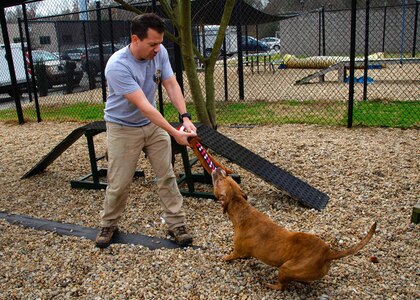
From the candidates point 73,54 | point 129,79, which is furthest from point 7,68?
point 129,79

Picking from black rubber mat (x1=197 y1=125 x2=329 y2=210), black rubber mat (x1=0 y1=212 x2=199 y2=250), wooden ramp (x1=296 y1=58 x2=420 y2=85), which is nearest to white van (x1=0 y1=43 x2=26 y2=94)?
wooden ramp (x1=296 y1=58 x2=420 y2=85)

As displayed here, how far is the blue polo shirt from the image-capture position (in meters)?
3.10

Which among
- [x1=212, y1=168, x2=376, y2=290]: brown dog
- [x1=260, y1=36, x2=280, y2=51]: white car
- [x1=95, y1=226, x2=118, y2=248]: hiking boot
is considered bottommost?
[x1=95, y1=226, x2=118, y2=248]: hiking boot

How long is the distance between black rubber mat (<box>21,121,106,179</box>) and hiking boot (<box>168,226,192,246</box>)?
1.64 m

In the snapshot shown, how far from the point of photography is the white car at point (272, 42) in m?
28.0

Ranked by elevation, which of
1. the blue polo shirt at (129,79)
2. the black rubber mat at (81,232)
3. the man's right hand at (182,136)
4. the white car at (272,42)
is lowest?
the black rubber mat at (81,232)

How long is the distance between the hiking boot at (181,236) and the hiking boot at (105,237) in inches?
21.0

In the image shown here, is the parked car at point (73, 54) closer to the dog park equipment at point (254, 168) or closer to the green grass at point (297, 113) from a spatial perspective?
the green grass at point (297, 113)

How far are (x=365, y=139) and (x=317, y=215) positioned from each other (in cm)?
274

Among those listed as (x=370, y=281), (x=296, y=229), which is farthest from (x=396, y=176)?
(x=370, y=281)

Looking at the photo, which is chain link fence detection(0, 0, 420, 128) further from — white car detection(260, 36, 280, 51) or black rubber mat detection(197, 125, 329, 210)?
white car detection(260, 36, 280, 51)

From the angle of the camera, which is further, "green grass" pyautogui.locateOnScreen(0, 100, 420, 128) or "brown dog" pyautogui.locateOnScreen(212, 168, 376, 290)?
"green grass" pyautogui.locateOnScreen(0, 100, 420, 128)

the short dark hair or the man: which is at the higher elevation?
the short dark hair

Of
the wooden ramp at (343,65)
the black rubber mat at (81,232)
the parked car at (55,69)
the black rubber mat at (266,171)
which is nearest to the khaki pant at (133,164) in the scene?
the black rubber mat at (81,232)
